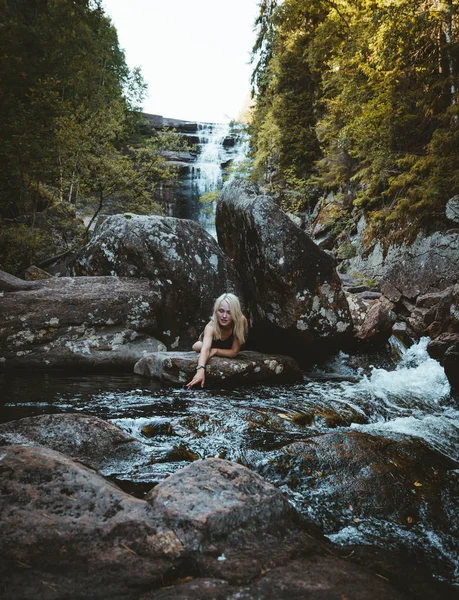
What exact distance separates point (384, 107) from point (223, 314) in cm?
995

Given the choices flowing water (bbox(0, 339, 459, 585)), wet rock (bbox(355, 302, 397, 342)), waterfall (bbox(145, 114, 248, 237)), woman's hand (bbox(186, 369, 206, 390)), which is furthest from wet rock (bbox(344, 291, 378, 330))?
waterfall (bbox(145, 114, 248, 237))

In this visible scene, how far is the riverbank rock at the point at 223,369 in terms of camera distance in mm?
5340

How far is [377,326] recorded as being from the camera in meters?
7.58

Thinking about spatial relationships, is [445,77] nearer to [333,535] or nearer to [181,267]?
[181,267]

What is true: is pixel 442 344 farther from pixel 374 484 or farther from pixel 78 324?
pixel 78 324

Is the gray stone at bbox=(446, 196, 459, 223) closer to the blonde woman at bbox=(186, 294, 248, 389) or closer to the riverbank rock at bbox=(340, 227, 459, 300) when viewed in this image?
the riverbank rock at bbox=(340, 227, 459, 300)

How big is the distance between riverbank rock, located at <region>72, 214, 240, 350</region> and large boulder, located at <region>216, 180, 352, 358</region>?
1034 mm

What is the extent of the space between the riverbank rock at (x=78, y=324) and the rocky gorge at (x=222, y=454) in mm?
27

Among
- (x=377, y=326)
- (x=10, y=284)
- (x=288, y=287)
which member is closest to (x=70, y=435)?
(x=288, y=287)

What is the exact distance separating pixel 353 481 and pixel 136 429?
85.0 inches

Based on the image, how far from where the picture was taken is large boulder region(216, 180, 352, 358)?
6.66 meters

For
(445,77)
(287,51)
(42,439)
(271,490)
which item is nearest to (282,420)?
(271,490)

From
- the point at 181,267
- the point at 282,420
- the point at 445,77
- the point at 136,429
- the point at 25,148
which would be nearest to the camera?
the point at 136,429

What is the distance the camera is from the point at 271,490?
220cm
